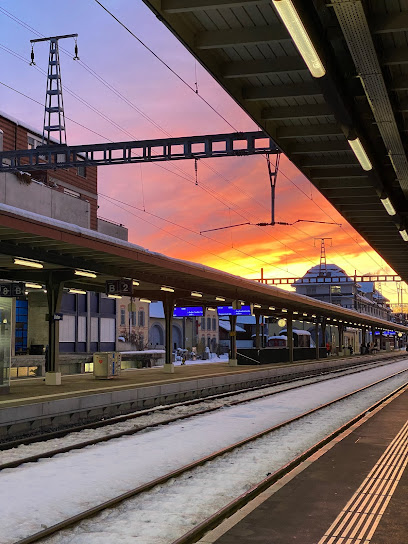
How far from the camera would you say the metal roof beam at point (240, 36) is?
753 centimetres

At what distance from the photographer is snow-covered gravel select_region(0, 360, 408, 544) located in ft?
25.7

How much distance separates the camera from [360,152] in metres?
10.5

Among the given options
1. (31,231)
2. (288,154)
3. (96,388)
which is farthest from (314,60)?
(96,388)

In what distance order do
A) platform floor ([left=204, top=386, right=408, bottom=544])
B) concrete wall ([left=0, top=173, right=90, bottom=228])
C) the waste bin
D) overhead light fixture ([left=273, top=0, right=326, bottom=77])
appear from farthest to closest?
concrete wall ([left=0, top=173, right=90, bottom=228])
the waste bin
platform floor ([left=204, top=386, right=408, bottom=544])
overhead light fixture ([left=273, top=0, right=326, bottom=77])

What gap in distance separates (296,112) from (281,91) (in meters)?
0.84

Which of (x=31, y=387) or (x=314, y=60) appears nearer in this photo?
(x=314, y=60)

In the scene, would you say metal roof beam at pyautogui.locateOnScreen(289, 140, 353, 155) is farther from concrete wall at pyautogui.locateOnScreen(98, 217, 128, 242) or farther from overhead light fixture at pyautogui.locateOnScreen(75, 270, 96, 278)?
concrete wall at pyautogui.locateOnScreen(98, 217, 128, 242)

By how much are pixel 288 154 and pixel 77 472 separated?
260 inches

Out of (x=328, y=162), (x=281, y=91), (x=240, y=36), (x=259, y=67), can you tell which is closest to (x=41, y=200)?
(x=328, y=162)

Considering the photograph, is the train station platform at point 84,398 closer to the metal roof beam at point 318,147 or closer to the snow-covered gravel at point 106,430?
the snow-covered gravel at point 106,430

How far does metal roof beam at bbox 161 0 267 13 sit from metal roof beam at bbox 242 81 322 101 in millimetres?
2694

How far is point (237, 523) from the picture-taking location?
23.3 ft

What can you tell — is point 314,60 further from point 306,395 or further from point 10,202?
point 10,202

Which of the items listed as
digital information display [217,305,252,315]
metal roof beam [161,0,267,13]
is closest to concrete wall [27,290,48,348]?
digital information display [217,305,252,315]
